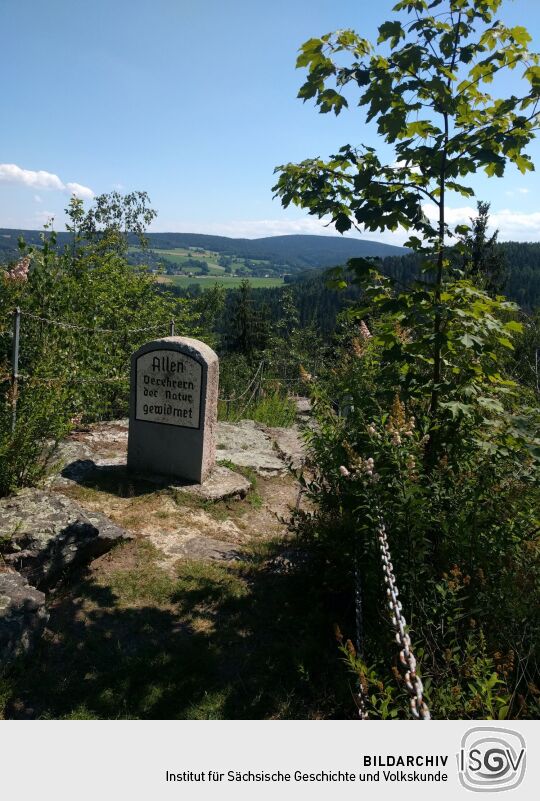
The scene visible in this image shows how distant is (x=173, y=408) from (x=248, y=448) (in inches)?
92.3

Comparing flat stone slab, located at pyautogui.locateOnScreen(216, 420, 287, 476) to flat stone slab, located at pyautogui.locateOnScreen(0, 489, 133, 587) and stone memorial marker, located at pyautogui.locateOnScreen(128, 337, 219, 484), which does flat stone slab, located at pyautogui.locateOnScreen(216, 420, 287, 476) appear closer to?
stone memorial marker, located at pyautogui.locateOnScreen(128, 337, 219, 484)

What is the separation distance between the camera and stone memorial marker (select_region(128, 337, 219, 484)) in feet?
20.6

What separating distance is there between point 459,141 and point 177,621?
375cm

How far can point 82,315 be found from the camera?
8234 mm

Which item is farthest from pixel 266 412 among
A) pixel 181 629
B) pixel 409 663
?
pixel 409 663

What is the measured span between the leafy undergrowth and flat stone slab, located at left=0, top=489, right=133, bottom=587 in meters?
0.19

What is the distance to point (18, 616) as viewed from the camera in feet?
10.6

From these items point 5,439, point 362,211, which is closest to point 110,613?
point 5,439

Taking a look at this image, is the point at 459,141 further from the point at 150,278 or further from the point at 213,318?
the point at 213,318

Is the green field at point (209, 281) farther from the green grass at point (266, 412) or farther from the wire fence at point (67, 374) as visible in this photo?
the wire fence at point (67, 374)

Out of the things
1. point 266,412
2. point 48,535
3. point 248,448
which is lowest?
point 248,448

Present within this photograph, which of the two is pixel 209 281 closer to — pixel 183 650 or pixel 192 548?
pixel 192 548

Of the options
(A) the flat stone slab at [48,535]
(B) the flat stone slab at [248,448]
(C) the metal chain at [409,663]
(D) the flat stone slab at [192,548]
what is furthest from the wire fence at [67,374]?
(C) the metal chain at [409,663]

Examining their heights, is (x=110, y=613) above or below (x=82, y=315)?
below
